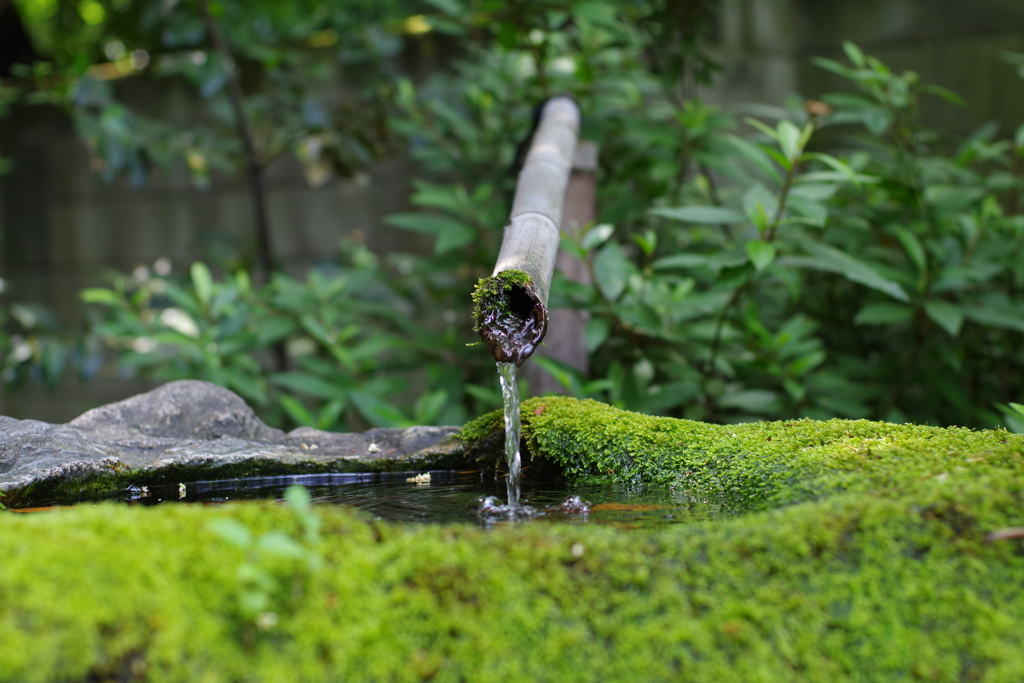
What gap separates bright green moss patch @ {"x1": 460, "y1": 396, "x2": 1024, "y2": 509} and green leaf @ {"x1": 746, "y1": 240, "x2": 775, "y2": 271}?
792 millimetres

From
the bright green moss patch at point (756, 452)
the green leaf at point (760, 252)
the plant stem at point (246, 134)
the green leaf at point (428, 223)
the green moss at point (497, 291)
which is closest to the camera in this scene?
the bright green moss patch at point (756, 452)

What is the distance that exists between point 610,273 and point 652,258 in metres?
0.83

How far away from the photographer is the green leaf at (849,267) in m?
2.62

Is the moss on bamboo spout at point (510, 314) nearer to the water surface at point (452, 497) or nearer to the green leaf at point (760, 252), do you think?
the water surface at point (452, 497)

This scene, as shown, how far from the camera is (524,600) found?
1.02m

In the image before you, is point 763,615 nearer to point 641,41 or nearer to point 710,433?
point 710,433

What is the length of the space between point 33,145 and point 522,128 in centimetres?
475

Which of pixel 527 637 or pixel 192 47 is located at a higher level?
pixel 192 47

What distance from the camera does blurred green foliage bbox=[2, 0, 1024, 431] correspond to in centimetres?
291

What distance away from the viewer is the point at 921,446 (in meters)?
1.50

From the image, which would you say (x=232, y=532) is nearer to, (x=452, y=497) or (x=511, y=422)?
(x=452, y=497)

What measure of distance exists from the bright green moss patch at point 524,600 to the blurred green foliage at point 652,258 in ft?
4.82

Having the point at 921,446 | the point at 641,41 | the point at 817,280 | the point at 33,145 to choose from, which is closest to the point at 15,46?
the point at 33,145

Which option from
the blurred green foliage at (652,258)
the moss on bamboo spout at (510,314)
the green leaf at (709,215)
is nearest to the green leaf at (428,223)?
the blurred green foliage at (652,258)
